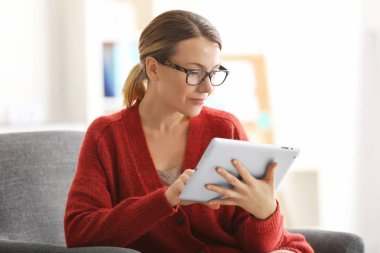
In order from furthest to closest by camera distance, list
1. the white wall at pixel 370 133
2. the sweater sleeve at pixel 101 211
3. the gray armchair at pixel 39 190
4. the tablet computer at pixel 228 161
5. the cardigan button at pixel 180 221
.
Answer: the white wall at pixel 370 133 → the gray armchair at pixel 39 190 → the cardigan button at pixel 180 221 → the sweater sleeve at pixel 101 211 → the tablet computer at pixel 228 161

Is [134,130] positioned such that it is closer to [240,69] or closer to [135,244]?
[135,244]

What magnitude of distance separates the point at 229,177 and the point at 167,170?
0.32 metres

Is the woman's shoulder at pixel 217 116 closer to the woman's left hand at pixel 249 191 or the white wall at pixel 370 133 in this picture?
the woman's left hand at pixel 249 191

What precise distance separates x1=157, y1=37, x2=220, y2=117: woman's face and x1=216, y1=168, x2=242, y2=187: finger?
25cm

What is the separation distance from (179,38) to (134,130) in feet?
0.98

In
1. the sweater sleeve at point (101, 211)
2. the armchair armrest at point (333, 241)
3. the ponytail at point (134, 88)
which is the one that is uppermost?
the ponytail at point (134, 88)

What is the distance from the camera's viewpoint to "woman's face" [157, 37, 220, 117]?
5.55ft

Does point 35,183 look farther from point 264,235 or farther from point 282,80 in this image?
point 282,80

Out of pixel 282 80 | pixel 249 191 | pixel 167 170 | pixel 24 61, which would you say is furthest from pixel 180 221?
pixel 282 80

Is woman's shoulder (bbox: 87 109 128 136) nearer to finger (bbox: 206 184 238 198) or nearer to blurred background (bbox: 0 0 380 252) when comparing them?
finger (bbox: 206 184 238 198)

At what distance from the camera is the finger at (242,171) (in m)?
1.53

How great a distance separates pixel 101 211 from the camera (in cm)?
168

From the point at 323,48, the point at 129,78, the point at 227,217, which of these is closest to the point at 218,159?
the point at 227,217

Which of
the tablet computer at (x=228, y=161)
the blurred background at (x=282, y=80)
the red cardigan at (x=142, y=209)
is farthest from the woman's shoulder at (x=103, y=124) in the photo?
the blurred background at (x=282, y=80)
